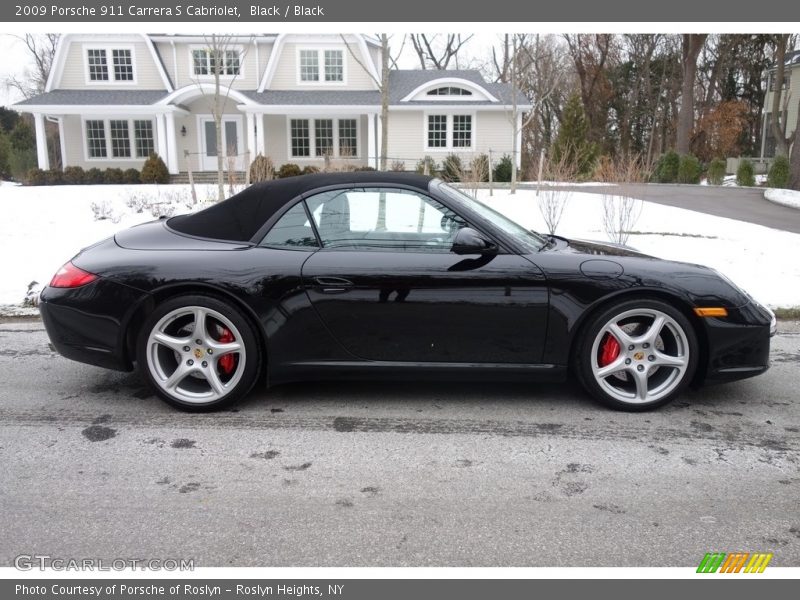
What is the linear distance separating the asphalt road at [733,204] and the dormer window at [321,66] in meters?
11.9

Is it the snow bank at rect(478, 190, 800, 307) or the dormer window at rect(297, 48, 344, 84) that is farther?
the dormer window at rect(297, 48, 344, 84)

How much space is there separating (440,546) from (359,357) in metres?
1.58

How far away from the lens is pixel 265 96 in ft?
91.9

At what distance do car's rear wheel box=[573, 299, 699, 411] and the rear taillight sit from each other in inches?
119

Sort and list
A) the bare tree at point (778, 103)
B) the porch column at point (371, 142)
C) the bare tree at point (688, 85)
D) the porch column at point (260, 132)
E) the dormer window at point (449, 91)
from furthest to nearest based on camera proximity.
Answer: the bare tree at point (688, 85) < the bare tree at point (778, 103) < the dormer window at point (449, 91) < the porch column at point (371, 142) < the porch column at point (260, 132)

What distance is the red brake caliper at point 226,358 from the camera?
13.7 ft

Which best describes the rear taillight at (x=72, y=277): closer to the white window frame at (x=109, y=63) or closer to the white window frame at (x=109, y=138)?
the white window frame at (x=109, y=138)

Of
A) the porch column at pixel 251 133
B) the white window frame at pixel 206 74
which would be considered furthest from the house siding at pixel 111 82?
the porch column at pixel 251 133

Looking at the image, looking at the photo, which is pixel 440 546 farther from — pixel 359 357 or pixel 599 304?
pixel 599 304

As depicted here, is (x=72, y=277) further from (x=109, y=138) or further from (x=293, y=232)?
(x=109, y=138)

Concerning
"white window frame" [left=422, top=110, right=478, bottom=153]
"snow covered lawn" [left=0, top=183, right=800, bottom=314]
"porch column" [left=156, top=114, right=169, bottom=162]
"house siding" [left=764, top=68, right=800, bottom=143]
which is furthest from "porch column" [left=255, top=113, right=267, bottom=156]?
"house siding" [left=764, top=68, right=800, bottom=143]

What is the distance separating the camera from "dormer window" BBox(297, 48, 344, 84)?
94.8 ft

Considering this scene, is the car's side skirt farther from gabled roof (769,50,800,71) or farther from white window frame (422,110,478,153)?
gabled roof (769,50,800,71)

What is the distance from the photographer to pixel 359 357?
162 inches
